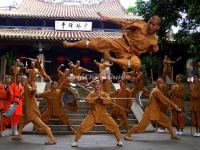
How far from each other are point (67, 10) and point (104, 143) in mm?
18492

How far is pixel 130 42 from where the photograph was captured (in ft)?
23.4

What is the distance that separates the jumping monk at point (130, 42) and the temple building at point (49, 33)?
11836 millimetres

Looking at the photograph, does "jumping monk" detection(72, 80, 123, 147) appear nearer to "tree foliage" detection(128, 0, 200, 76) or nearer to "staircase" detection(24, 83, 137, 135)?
"staircase" detection(24, 83, 137, 135)

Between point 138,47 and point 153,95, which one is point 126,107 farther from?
point 138,47

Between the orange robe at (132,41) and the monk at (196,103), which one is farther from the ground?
Answer: the orange robe at (132,41)

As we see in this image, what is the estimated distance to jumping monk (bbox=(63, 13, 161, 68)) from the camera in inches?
272

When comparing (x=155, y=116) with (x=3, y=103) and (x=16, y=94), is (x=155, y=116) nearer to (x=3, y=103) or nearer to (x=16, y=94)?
(x=16, y=94)

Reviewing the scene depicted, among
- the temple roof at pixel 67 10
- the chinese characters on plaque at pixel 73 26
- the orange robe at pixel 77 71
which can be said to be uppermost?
the temple roof at pixel 67 10

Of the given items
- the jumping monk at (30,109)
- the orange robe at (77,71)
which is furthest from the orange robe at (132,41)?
the orange robe at (77,71)

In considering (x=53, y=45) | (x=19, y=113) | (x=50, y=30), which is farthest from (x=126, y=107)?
(x=50, y=30)

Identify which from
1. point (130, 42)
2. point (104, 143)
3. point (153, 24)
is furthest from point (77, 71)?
point (153, 24)

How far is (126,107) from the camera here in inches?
461

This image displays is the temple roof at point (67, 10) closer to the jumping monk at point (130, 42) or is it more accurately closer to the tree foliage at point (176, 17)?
the tree foliage at point (176, 17)

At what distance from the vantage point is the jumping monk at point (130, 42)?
6.91 m
